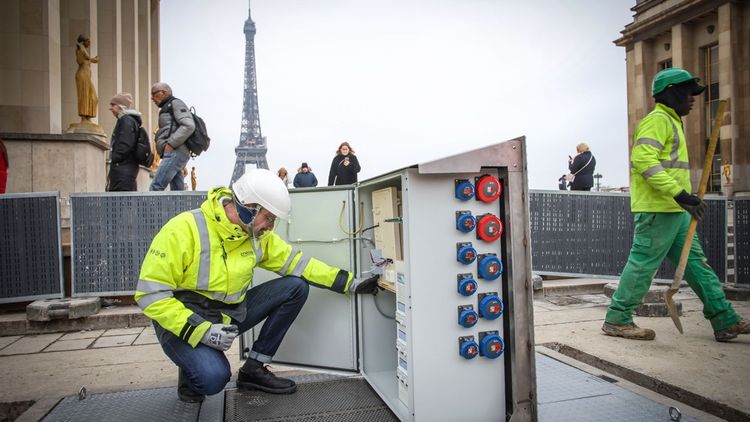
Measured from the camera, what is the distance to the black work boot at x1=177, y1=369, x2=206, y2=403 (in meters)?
2.84

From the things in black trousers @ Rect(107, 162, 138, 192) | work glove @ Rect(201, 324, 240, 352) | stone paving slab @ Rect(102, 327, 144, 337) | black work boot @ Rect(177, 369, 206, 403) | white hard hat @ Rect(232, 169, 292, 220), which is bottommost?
stone paving slab @ Rect(102, 327, 144, 337)

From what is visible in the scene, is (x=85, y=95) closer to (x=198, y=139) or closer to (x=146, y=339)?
(x=198, y=139)

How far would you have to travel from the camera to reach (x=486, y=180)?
92.7 inches

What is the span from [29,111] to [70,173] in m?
3.73

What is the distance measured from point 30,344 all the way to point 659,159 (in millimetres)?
5673

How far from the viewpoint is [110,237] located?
204 inches

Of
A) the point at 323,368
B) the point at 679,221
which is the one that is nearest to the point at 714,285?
the point at 679,221

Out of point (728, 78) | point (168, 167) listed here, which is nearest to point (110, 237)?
point (168, 167)

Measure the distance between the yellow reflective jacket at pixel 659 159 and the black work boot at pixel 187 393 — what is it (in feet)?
11.2

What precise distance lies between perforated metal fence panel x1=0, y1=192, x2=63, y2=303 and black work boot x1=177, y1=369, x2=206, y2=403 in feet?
10.3

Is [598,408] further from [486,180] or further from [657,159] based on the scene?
[657,159]

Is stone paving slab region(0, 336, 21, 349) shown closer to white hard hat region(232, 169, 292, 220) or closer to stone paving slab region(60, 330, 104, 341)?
stone paving slab region(60, 330, 104, 341)

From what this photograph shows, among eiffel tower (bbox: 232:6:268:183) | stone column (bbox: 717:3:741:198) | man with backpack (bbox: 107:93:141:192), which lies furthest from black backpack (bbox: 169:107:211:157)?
eiffel tower (bbox: 232:6:268:183)

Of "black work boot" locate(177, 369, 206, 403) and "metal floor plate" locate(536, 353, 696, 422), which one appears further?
"black work boot" locate(177, 369, 206, 403)
